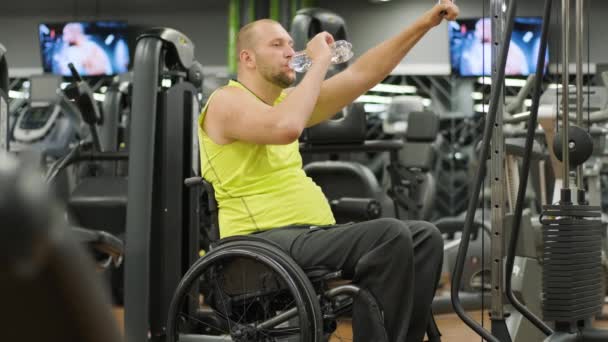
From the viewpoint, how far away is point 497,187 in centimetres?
242

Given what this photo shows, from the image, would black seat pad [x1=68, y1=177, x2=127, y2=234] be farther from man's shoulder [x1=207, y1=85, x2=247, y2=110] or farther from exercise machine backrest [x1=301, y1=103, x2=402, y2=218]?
man's shoulder [x1=207, y1=85, x2=247, y2=110]

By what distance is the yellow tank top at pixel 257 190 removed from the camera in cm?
251

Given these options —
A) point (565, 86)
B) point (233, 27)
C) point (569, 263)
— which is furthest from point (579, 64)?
point (233, 27)

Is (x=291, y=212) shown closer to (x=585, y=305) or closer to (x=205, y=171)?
(x=205, y=171)

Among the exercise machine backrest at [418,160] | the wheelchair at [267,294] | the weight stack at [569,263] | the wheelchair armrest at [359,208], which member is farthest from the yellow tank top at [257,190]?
the exercise machine backrest at [418,160]

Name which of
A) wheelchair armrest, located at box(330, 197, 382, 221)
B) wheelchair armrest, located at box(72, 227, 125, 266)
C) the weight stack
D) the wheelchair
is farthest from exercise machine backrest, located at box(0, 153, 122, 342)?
wheelchair armrest, located at box(72, 227, 125, 266)

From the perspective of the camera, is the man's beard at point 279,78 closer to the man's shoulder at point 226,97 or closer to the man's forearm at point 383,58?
the man's shoulder at point 226,97

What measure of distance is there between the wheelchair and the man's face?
1.87ft

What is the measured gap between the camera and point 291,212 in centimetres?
251

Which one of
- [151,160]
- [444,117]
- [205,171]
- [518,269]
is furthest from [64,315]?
[444,117]

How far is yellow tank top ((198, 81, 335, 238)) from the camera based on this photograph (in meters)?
2.51

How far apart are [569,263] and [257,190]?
918 millimetres

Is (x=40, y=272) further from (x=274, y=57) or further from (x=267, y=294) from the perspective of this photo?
(x=274, y=57)

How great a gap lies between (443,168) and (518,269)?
24.1 ft
